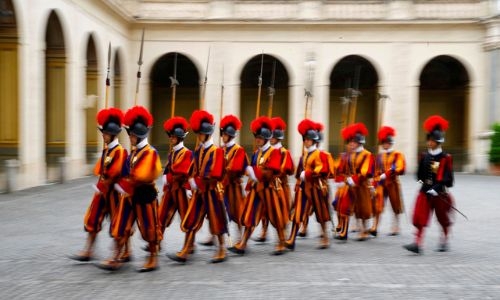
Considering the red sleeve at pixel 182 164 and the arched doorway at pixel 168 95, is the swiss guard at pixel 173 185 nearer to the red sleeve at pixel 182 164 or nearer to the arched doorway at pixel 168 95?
the red sleeve at pixel 182 164

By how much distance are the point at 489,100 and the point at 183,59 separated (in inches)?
521

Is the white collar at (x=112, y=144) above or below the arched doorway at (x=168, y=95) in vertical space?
below

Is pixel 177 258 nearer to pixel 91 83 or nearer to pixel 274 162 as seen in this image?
pixel 274 162

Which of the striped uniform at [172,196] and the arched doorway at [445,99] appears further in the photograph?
the arched doorway at [445,99]

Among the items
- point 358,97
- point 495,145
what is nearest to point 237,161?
point 495,145

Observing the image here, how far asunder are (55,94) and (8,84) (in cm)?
369

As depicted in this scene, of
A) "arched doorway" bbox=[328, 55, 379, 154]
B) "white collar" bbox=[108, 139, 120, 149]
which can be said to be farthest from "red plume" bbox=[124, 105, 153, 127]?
"arched doorway" bbox=[328, 55, 379, 154]

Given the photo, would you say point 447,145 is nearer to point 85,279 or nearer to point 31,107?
point 31,107

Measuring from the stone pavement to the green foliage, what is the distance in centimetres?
1512

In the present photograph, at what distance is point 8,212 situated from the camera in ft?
41.2

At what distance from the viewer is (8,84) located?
16.5 m

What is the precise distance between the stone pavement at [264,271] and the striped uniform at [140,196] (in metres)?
0.51

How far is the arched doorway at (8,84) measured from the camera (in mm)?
16188

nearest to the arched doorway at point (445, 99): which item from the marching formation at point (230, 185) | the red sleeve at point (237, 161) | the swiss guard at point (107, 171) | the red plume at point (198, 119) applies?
the marching formation at point (230, 185)
